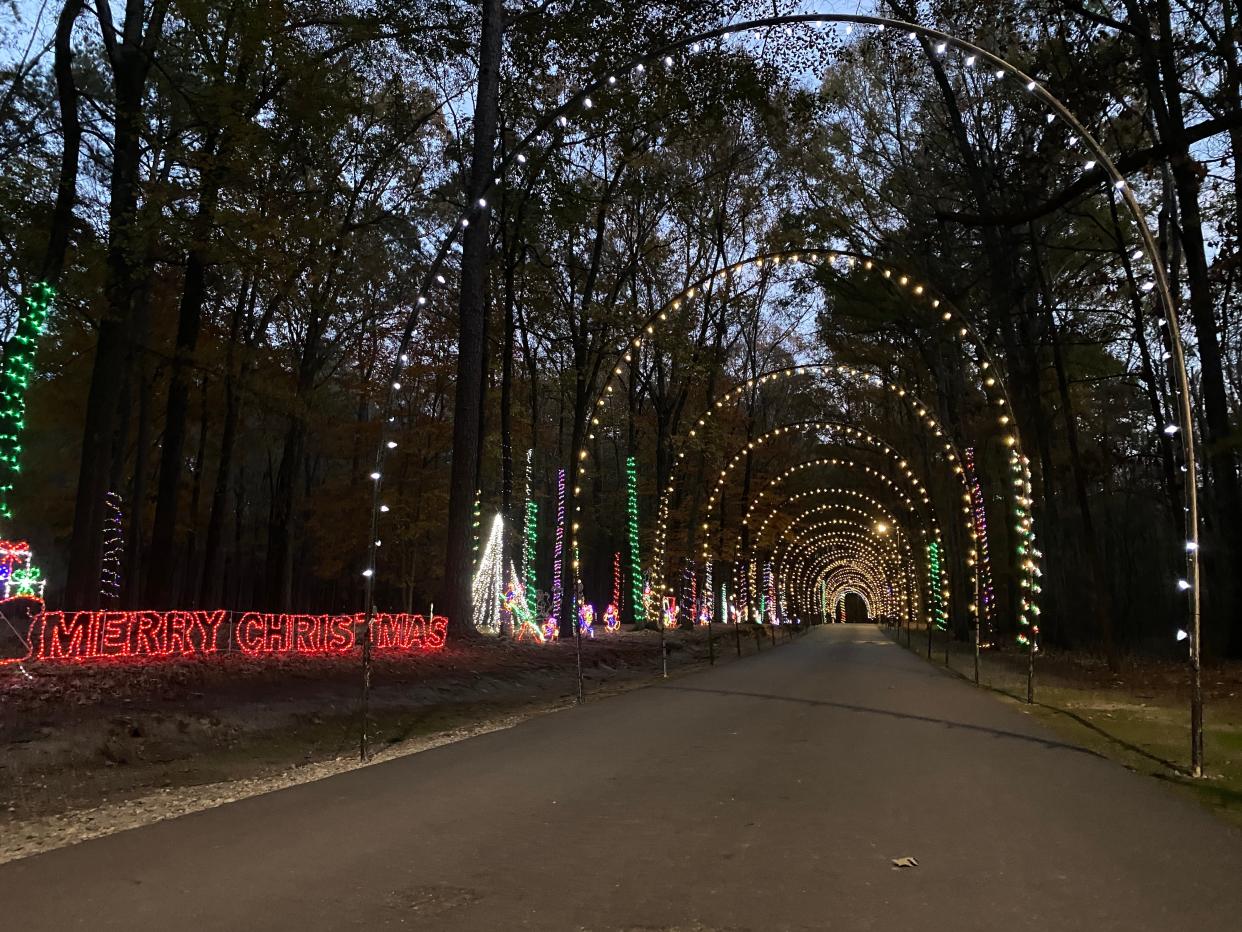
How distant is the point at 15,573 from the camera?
1404 centimetres

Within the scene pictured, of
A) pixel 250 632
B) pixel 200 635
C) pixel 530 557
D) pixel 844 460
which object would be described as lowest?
pixel 200 635

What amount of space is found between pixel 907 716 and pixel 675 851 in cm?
747

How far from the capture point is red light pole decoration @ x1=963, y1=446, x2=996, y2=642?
20.5m

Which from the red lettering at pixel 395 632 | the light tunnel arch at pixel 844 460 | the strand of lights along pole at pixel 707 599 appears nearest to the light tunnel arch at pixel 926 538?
the light tunnel arch at pixel 844 460

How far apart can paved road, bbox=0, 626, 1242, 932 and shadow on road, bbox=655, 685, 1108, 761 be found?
2.39 ft

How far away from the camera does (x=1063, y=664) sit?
2080 centimetres

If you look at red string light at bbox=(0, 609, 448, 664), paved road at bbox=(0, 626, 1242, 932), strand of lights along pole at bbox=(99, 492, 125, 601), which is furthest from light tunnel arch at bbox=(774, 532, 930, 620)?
paved road at bbox=(0, 626, 1242, 932)

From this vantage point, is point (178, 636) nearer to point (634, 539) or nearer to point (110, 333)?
point (110, 333)

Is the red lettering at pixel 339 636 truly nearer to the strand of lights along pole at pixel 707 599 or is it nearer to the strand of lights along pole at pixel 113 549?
the strand of lights along pole at pixel 707 599

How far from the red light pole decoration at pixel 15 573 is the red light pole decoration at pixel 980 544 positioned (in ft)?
55.9

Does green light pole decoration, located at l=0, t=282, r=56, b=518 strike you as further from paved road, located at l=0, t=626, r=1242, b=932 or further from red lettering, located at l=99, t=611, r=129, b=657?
paved road, located at l=0, t=626, r=1242, b=932

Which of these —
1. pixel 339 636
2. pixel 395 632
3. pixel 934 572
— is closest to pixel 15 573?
pixel 339 636

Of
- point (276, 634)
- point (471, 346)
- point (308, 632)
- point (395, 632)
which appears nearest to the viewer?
point (276, 634)

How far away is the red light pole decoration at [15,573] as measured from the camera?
13742 millimetres
